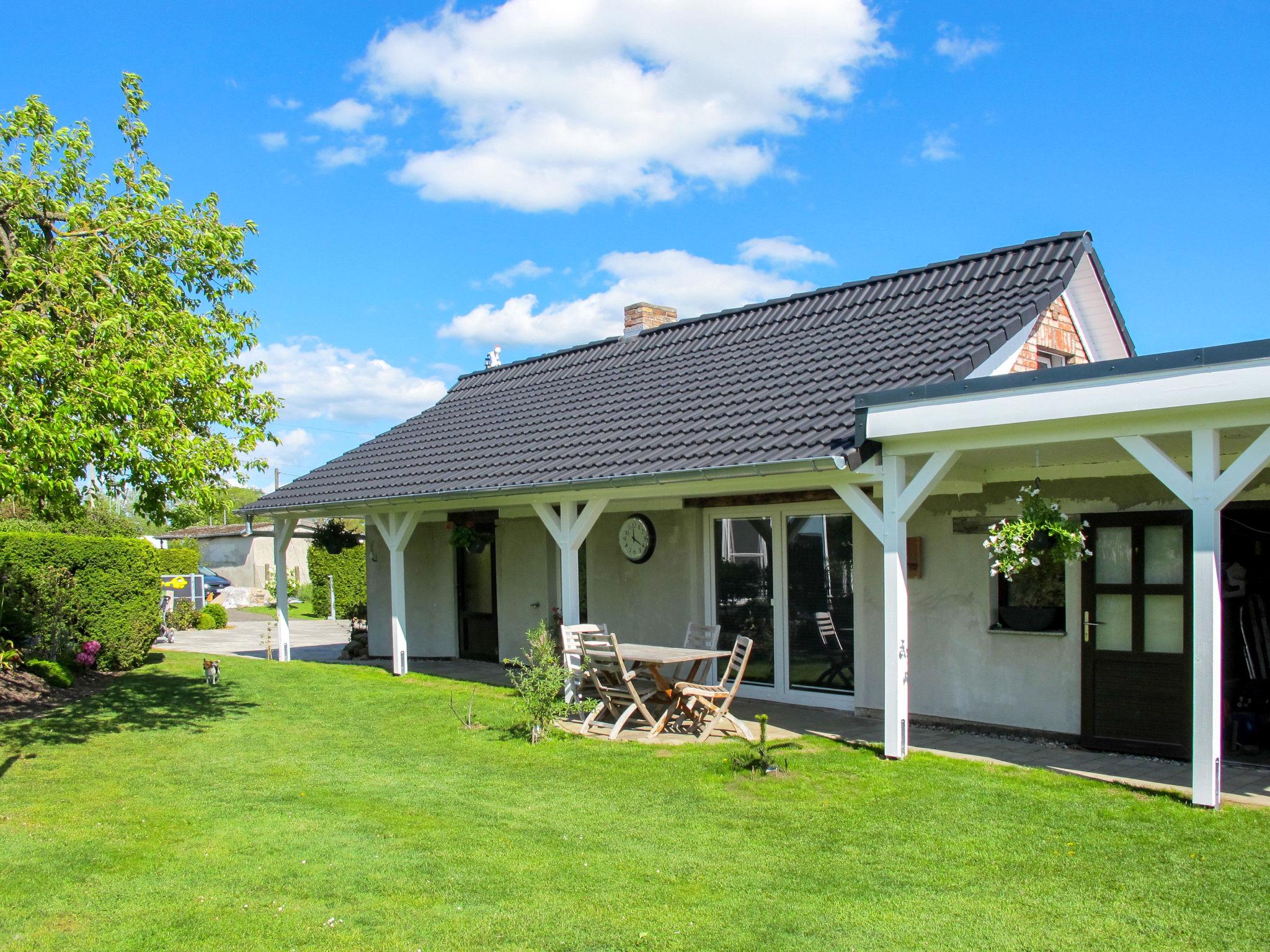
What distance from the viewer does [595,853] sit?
5.49 meters

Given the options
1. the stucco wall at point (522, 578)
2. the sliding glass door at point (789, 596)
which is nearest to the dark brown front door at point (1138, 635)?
the sliding glass door at point (789, 596)

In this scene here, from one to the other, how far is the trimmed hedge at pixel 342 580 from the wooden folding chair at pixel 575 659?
20.6 metres

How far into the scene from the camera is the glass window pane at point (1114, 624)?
794 centimetres

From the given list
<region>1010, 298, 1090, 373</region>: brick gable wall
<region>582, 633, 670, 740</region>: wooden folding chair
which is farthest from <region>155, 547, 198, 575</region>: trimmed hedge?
<region>1010, 298, 1090, 373</region>: brick gable wall

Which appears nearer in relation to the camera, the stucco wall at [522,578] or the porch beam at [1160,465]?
the porch beam at [1160,465]

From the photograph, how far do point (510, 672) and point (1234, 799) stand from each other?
20.8 feet

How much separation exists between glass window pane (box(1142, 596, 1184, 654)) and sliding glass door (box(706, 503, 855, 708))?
9.20 feet

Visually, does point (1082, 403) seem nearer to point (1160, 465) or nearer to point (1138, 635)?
point (1160, 465)

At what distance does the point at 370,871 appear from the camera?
5.18 metres

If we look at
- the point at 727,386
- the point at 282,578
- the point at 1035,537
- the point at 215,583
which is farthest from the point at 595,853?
the point at 215,583

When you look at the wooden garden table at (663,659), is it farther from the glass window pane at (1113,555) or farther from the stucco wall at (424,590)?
the stucco wall at (424,590)

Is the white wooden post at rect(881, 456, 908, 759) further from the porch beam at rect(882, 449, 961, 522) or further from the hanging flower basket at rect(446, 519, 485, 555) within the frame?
the hanging flower basket at rect(446, 519, 485, 555)

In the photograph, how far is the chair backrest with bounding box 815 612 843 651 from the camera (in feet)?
33.0

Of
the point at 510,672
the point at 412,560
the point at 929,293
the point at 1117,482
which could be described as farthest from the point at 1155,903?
the point at 412,560
